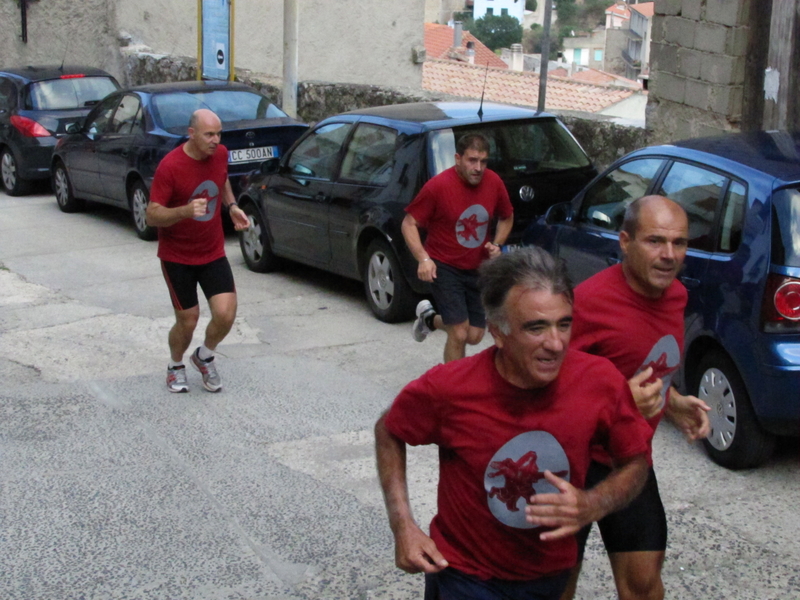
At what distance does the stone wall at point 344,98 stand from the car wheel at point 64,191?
2907mm

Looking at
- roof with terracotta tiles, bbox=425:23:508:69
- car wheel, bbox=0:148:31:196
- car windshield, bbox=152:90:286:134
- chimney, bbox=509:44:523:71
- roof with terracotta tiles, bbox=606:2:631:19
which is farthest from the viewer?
roof with terracotta tiles, bbox=606:2:631:19

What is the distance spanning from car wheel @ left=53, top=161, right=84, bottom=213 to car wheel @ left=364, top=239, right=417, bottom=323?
6314 millimetres

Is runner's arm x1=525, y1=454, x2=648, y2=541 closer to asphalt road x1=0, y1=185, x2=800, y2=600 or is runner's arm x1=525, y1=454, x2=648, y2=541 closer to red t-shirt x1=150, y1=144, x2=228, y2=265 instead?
asphalt road x1=0, y1=185, x2=800, y2=600

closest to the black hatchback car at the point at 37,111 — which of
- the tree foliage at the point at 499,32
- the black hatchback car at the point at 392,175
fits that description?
the black hatchback car at the point at 392,175

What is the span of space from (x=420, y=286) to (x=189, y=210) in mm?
2207

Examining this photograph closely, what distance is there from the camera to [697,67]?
927 cm

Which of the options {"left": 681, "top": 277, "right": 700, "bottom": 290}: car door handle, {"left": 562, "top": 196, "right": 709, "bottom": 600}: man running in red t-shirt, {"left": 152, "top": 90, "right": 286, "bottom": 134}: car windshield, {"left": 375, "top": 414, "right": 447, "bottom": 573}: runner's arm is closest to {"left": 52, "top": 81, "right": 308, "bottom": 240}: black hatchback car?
{"left": 152, "top": 90, "right": 286, "bottom": 134}: car windshield

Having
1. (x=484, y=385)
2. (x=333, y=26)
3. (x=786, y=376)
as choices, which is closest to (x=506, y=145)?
(x=786, y=376)

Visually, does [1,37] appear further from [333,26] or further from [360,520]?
[360,520]

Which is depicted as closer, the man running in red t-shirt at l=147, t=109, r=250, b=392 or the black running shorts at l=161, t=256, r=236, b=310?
the man running in red t-shirt at l=147, t=109, r=250, b=392

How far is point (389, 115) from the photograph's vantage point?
8.33 m

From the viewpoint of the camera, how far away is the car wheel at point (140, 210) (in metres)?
11.5

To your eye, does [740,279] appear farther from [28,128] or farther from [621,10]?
[621,10]

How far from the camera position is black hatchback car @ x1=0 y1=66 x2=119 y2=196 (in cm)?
1429
